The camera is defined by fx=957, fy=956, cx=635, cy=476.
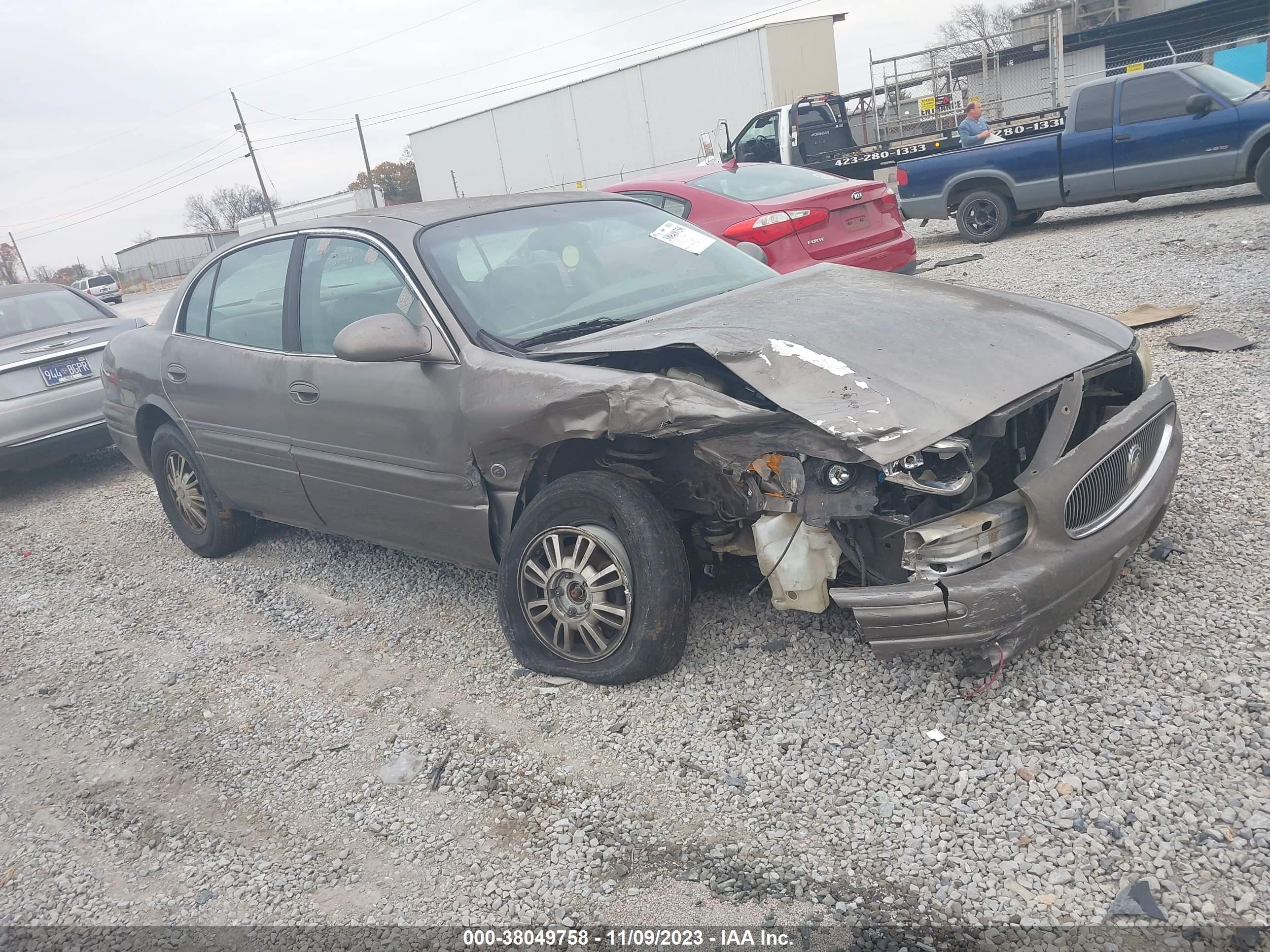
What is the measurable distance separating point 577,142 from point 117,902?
32.6m

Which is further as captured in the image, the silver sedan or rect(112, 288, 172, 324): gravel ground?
rect(112, 288, 172, 324): gravel ground

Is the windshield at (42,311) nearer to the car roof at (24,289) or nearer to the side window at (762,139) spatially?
the car roof at (24,289)

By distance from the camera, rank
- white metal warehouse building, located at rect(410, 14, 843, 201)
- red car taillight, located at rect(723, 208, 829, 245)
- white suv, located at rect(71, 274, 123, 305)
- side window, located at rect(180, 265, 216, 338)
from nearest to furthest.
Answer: side window, located at rect(180, 265, 216, 338), red car taillight, located at rect(723, 208, 829, 245), white metal warehouse building, located at rect(410, 14, 843, 201), white suv, located at rect(71, 274, 123, 305)

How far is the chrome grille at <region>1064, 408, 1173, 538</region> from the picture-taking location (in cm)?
300

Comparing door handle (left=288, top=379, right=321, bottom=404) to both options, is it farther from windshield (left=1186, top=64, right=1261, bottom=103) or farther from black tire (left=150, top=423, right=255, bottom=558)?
windshield (left=1186, top=64, right=1261, bottom=103)

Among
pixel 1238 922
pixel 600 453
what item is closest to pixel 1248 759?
pixel 1238 922

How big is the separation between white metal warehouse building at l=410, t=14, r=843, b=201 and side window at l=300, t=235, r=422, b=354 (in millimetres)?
18959

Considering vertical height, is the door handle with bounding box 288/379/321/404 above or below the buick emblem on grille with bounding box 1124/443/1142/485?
above

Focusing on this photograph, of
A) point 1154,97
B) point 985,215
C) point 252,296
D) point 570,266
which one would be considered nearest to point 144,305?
point 985,215

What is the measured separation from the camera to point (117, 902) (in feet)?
9.22

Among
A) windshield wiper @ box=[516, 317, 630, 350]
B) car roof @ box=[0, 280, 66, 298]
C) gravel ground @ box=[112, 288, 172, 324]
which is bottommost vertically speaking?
gravel ground @ box=[112, 288, 172, 324]

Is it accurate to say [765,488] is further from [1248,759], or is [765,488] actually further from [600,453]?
[1248,759]

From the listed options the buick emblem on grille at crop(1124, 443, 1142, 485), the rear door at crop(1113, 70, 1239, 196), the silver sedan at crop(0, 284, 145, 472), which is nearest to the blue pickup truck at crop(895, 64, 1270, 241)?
the rear door at crop(1113, 70, 1239, 196)

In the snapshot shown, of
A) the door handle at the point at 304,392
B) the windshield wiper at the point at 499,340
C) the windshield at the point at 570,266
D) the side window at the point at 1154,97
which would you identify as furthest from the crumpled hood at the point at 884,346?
the side window at the point at 1154,97
